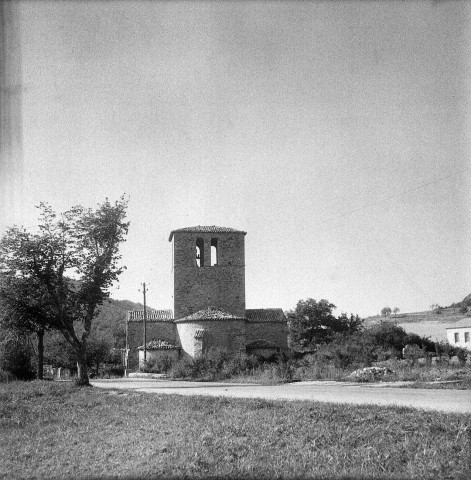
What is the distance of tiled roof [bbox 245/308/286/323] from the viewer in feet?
148

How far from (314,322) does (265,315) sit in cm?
1680

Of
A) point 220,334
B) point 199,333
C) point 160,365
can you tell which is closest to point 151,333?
point 199,333

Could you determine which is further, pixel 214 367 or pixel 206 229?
pixel 206 229

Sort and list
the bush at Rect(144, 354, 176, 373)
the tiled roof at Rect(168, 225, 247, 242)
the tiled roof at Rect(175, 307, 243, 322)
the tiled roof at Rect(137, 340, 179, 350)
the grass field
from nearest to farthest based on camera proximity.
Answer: the grass field, the bush at Rect(144, 354, 176, 373), the tiled roof at Rect(175, 307, 243, 322), the tiled roof at Rect(137, 340, 179, 350), the tiled roof at Rect(168, 225, 247, 242)

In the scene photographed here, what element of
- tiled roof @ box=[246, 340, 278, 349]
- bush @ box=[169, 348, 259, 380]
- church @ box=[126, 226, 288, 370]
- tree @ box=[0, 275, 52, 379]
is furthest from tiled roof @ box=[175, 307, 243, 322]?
tree @ box=[0, 275, 52, 379]

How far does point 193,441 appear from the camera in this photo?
858cm

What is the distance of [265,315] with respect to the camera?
150ft

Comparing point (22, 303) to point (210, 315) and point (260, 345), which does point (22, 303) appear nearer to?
point (210, 315)

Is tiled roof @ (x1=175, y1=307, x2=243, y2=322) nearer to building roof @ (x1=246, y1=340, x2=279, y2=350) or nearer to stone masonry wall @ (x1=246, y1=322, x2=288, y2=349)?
Result: building roof @ (x1=246, y1=340, x2=279, y2=350)

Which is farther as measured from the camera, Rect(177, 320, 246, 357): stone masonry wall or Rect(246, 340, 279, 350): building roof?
Rect(246, 340, 279, 350): building roof

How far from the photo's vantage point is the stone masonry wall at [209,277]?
148ft

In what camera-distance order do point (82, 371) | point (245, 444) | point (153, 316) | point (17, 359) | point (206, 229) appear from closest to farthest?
point (245, 444) < point (82, 371) < point (17, 359) < point (153, 316) < point (206, 229)

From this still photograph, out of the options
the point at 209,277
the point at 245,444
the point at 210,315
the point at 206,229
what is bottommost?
the point at 245,444

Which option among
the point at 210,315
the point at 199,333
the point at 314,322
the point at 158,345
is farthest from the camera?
the point at 314,322
